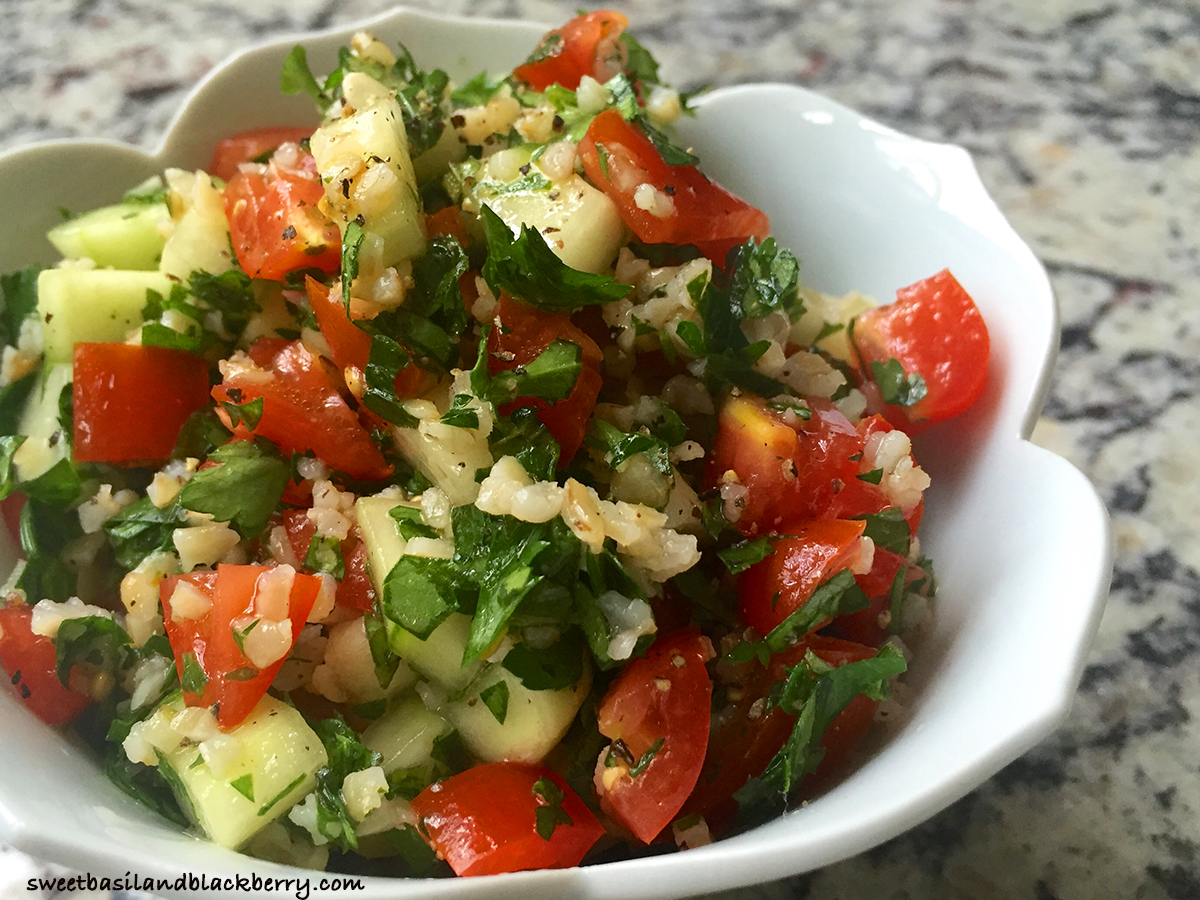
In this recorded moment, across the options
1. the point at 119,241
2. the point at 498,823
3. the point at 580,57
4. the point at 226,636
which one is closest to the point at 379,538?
the point at 226,636

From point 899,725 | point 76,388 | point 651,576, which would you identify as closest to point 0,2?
point 76,388

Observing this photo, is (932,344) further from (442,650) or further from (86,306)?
(86,306)

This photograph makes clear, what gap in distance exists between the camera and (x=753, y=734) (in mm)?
1040

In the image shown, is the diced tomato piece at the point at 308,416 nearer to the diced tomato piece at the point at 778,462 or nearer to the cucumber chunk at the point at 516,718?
the cucumber chunk at the point at 516,718

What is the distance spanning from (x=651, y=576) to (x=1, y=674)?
2.38 feet

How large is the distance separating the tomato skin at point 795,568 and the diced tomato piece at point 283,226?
2.02 feet

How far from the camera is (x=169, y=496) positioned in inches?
45.4

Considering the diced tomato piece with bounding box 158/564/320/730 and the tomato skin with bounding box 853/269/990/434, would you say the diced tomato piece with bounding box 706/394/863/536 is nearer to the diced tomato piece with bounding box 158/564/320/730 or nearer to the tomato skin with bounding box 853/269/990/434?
the tomato skin with bounding box 853/269/990/434

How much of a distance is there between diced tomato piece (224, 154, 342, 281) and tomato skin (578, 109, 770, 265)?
328mm

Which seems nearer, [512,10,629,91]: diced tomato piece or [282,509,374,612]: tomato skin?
[282,509,374,612]: tomato skin

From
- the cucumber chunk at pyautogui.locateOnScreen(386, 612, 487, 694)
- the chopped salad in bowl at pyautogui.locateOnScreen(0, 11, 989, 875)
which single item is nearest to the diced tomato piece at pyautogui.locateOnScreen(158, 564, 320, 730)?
the chopped salad in bowl at pyautogui.locateOnScreen(0, 11, 989, 875)

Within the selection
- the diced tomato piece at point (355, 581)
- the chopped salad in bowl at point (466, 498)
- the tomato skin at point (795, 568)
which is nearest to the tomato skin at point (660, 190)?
the chopped salad in bowl at point (466, 498)

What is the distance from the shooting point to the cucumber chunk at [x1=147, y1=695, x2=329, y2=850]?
92cm

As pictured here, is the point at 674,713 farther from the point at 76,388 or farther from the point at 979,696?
the point at 76,388
